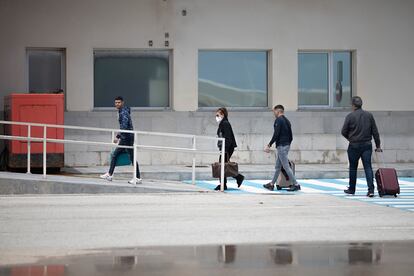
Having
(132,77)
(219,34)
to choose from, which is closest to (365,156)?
(219,34)

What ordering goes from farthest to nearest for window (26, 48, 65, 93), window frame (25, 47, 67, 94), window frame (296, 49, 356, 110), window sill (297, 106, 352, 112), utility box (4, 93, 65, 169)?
window frame (296, 49, 356, 110)
window sill (297, 106, 352, 112)
window (26, 48, 65, 93)
window frame (25, 47, 67, 94)
utility box (4, 93, 65, 169)

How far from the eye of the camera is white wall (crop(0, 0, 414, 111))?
2534 cm

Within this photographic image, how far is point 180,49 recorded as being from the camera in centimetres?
2623

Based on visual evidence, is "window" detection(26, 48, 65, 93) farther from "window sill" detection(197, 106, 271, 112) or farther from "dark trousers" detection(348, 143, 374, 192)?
"dark trousers" detection(348, 143, 374, 192)

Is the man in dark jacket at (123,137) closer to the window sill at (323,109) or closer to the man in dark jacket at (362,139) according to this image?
the man in dark jacket at (362,139)

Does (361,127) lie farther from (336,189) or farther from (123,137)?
(123,137)

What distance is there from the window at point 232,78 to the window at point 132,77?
1.10m

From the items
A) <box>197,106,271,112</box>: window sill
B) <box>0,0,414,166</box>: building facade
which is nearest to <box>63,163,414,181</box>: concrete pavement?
<box>0,0,414,166</box>: building facade

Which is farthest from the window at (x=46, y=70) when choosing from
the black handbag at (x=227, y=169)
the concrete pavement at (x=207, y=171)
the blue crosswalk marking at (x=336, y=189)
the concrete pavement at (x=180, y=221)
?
the concrete pavement at (x=180, y=221)

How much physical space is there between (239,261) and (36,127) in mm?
13097

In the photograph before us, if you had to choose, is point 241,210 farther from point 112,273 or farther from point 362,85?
point 362,85

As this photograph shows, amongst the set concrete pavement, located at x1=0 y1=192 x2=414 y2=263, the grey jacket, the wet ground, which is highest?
the grey jacket

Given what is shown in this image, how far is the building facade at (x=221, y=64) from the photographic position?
2556cm

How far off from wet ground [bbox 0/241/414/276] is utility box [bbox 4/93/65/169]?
11708mm
